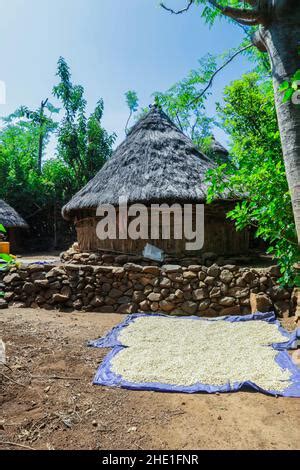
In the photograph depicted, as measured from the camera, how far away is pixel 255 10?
8.54ft

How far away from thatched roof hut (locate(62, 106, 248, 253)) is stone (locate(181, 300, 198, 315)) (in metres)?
1.58

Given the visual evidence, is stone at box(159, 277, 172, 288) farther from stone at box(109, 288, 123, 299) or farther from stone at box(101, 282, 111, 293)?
A: stone at box(101, 282, 111, 293)

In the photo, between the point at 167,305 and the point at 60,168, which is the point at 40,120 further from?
the point at 167,305

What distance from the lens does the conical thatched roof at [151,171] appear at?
246 inches

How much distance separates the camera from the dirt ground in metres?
1.79

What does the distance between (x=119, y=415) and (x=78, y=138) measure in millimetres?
17973

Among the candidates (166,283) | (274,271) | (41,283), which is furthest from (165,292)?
(41,283)

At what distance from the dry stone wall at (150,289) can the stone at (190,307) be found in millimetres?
10

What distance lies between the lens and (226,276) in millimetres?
4910

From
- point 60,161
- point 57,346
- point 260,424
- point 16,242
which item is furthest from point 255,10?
point 60,161

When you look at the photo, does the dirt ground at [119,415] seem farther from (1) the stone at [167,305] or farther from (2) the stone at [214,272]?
(2) the stone at [214,272]

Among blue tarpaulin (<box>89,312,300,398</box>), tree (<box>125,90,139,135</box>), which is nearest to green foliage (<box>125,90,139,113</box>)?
tree (<box>125,90,139,135</box>)

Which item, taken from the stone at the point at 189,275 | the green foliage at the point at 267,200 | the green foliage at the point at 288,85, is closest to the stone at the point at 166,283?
the stone at the point at 189,275
